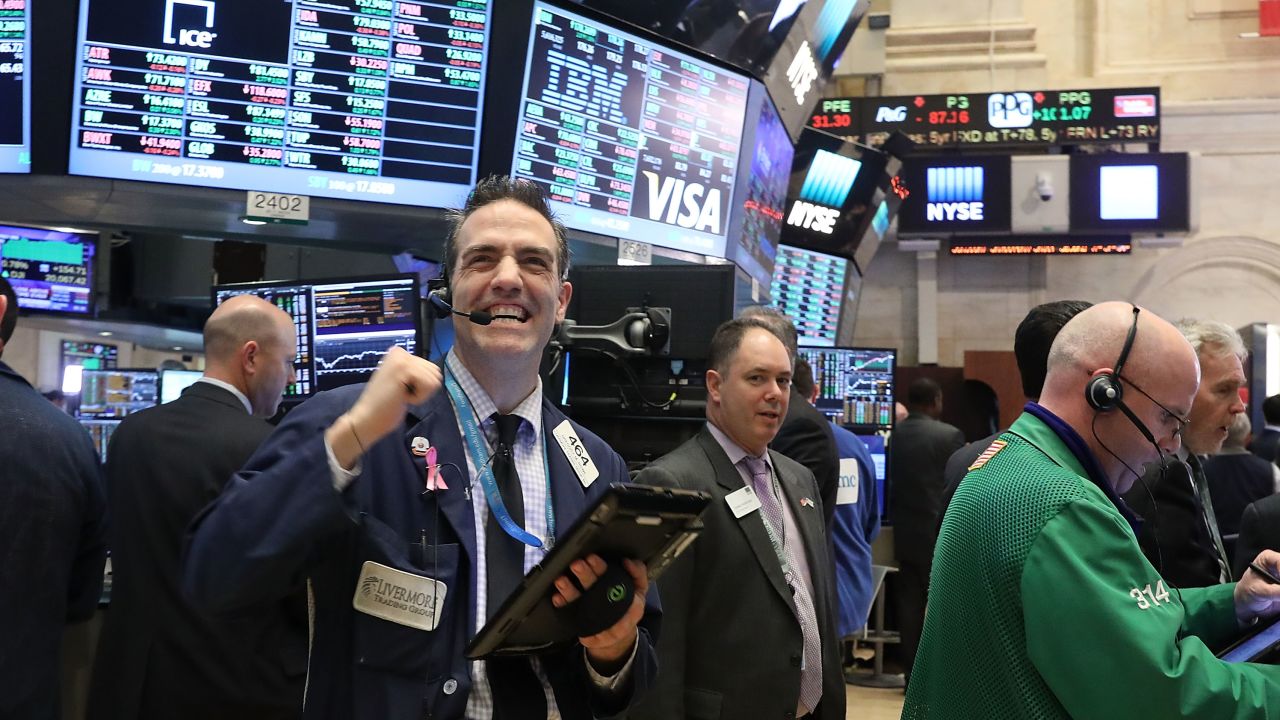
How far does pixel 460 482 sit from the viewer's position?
5.49ft

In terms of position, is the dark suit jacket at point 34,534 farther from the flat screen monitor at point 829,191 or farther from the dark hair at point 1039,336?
the flat screen monitor at point 829,191

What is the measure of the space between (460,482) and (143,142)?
285cm

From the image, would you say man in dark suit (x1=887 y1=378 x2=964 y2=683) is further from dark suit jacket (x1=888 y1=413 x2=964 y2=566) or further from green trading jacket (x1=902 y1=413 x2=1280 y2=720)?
green trading jacket (x1=902 y1=413 x2=1280 y2=720)

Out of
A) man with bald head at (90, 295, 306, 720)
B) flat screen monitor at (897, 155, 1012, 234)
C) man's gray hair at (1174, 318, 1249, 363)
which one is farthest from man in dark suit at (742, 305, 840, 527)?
flat screen monitor at (897, 155, 1012, 234)

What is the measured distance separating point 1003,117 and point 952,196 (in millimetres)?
1075

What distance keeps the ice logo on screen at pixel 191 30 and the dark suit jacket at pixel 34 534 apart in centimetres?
160

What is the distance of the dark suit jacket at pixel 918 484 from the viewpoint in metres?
6.86

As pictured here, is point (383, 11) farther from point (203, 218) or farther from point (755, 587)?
point (755, 587)

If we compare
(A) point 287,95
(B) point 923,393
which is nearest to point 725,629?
(A) point 287,95

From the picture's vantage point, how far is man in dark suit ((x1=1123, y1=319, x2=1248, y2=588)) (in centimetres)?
281

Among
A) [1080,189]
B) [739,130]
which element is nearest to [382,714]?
[739,130]

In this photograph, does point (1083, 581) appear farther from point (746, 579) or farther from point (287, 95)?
point (287, 95)

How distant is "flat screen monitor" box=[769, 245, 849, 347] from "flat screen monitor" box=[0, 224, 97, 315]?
4.89 metres

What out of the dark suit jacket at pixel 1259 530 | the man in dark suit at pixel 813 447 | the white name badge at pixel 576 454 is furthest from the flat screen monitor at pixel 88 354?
the dark suit jacket at pixel 1259 530
